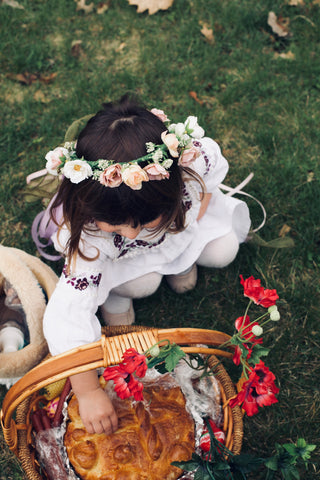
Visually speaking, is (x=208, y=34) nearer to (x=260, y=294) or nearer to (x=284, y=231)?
(x=284, y=231)

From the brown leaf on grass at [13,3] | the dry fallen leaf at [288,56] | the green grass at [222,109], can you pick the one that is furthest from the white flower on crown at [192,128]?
the brown leaf on grass at [13,3]

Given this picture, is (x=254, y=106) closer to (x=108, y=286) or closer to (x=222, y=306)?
(x=222, y=306)

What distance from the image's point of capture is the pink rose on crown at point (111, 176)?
1.20 m

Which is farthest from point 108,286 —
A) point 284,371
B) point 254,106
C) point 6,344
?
point 254,106

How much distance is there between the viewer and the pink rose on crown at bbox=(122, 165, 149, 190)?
118 centimetres

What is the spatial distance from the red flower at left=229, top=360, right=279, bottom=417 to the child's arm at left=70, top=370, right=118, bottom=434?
439 millimetres

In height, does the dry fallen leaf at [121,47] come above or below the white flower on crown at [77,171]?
below

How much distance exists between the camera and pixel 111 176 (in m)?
1.21

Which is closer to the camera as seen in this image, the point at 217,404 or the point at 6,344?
the point at 217,404

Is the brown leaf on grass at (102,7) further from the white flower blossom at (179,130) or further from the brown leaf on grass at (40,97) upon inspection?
the white flower blossom at (179,130)

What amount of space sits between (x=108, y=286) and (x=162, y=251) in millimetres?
259

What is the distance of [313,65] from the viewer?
107 inches

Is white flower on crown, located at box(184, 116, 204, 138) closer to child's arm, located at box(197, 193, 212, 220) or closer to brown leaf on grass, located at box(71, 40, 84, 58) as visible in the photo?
child's arm, located at box(197, 193, 212, 220)

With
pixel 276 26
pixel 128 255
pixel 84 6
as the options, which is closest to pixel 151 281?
pixel 128 255
